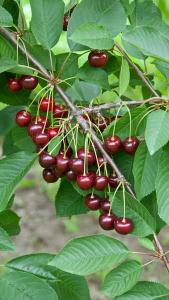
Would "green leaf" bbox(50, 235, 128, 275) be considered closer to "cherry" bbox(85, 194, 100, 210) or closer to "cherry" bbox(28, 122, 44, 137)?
"cherry" bbox(85, 194, 100, 210)

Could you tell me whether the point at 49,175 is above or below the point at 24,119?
below

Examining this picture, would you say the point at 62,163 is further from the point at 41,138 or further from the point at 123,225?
the point at 123,225

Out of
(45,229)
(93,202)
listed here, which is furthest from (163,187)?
(45,229)

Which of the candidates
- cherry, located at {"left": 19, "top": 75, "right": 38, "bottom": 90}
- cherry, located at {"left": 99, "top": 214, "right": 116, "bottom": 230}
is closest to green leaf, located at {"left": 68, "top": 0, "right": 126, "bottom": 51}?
cherry, located at {"left": 19, "top": 75, "right": 38, "bottom": 90}

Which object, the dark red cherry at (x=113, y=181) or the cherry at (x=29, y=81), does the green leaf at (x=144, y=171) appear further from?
the cherry at (x=29, y=81)

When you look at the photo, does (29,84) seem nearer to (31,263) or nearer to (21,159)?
(21,159)
